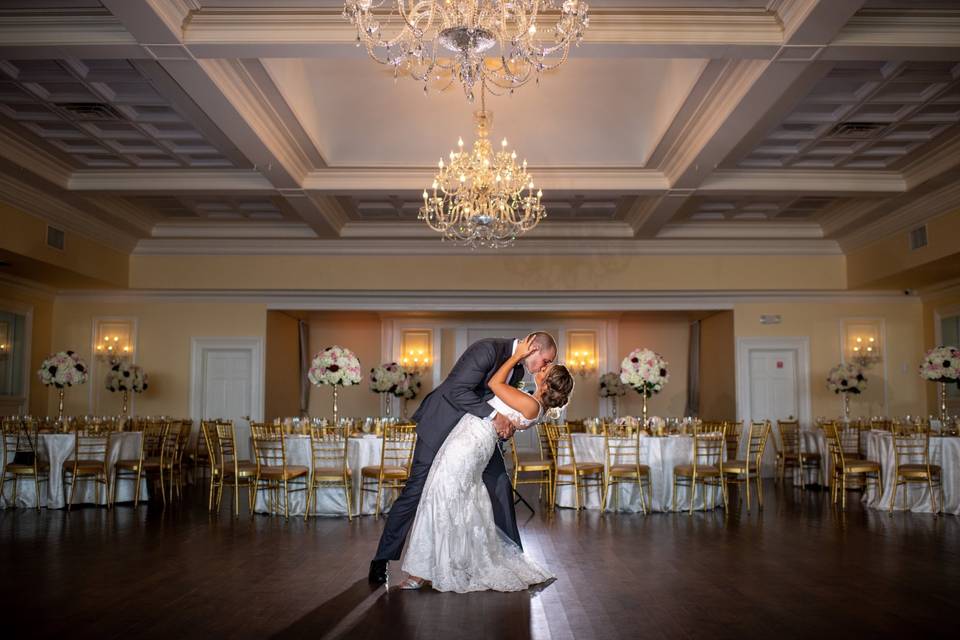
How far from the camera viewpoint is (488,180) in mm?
8516

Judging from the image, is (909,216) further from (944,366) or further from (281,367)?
(281,367)

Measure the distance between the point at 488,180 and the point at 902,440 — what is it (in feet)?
18.2

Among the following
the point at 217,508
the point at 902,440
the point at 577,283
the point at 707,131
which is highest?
the point at 707,131

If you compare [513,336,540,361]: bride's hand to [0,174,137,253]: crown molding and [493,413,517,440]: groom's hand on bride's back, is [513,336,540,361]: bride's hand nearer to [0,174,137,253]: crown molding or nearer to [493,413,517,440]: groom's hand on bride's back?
[493,413,517,440]: groom's hand on bride's back

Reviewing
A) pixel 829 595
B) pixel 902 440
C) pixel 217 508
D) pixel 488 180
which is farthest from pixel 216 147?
pixel 902 440

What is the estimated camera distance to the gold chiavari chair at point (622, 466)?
911 cm

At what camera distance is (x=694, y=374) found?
661 inches

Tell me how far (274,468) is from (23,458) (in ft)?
10.5

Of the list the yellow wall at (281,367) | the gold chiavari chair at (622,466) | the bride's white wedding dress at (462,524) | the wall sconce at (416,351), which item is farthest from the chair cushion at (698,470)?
the wall sconce at (416,351)

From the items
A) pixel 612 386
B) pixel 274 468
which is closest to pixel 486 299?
pixel 612 386

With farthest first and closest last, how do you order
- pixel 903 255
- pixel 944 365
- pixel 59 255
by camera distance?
1. pixel 903 255
2. pixel 59 255
3. pixel 944 365

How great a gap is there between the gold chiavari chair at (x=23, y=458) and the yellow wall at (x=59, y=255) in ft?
7.76

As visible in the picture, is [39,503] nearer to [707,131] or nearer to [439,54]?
[439,54]

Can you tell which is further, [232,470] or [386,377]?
[386,377]
